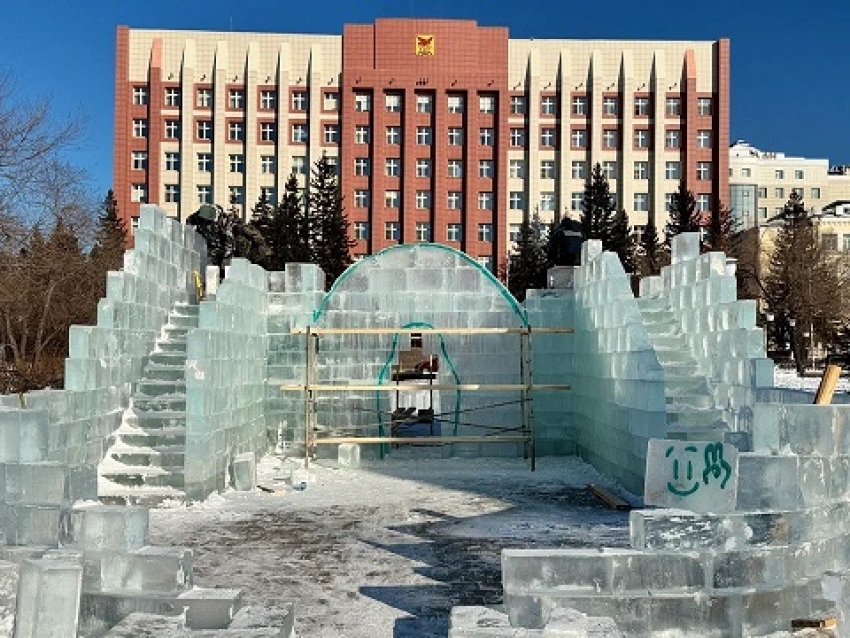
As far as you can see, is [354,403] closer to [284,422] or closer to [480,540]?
[284,422]

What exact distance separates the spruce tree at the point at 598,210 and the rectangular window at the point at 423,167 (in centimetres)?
993

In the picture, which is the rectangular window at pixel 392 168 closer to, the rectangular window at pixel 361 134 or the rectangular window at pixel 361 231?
the rectangular window at pixel 361 134

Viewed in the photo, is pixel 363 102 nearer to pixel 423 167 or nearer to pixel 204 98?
pixel 423 167

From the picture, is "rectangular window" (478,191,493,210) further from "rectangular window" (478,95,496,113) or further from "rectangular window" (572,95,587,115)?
"rectangular window" (572,95,587,115)

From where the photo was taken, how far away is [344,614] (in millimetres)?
5961

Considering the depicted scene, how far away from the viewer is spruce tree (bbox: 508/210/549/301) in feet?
170

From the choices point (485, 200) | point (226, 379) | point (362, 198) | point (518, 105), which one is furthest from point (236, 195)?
point (226, 379)

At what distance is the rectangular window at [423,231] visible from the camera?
182 ft

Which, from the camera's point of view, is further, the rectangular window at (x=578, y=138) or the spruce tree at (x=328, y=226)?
the rectangular window at (x=578, y=138)

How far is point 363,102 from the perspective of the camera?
182 ft

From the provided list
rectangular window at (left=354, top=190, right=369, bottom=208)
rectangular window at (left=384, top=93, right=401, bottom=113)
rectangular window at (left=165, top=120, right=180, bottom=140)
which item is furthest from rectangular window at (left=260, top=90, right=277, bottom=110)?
rectangular window at (left=354, top=190, right=369, bottom=208)

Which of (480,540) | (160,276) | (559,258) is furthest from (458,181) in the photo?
(480,540)

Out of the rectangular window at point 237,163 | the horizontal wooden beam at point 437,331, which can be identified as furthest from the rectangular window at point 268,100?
the horizontal wooden beam at point 437,331

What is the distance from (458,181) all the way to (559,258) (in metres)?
41.7
